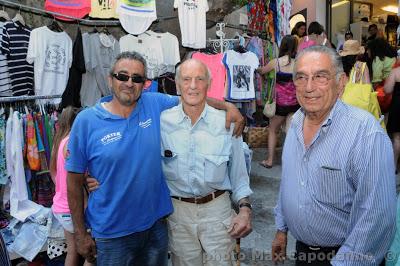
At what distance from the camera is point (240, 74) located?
6.17 metres

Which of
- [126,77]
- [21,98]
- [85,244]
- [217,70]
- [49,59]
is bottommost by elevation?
[85,244]

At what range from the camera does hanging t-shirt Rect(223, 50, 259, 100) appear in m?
6.06

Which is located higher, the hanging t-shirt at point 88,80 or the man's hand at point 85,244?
the hanging t-shirt at point 88,80

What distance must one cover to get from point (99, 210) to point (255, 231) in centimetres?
240

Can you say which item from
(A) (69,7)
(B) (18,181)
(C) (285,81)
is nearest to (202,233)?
(B) (18,181)

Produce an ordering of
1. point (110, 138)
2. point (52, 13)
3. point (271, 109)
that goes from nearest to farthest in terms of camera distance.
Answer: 1. point (110, 138)
2. point (52, 13)
3. point (271, 109)

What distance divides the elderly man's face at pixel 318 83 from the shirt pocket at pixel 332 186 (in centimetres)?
33

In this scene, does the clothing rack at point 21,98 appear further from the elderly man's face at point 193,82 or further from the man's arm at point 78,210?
the elderly man's face at point 193,82

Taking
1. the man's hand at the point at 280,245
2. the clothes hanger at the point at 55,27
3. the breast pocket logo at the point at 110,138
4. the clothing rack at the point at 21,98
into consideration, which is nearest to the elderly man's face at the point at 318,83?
the man's hand at the point at 280,245

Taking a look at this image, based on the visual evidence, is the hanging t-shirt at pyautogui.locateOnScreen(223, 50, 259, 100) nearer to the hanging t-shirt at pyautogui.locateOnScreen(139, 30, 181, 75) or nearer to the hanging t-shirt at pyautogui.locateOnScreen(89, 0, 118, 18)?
the hanging t-shirt at pyautogui.locateOnScreen(139, 30, 181, 75)

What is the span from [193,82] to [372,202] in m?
1.31

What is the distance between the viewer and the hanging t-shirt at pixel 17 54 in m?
4.81

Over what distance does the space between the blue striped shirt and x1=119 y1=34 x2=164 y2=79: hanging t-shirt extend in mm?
4114

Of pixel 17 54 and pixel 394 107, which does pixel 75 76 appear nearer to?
pixel 17 54
